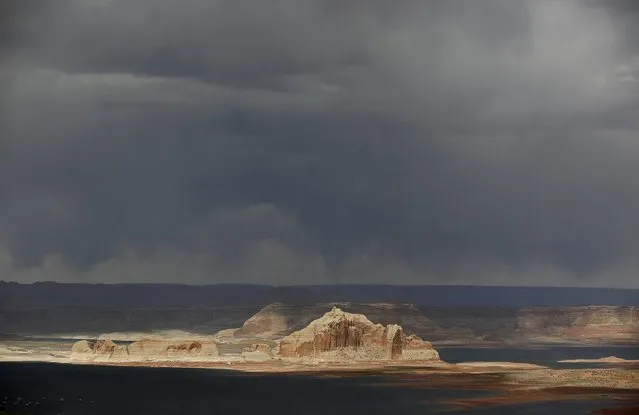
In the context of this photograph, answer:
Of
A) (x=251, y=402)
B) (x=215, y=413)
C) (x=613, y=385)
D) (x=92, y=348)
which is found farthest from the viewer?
(x=92, y=348)

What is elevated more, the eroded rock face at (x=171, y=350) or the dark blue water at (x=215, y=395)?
the eroded rock face at (x=171, y=350)

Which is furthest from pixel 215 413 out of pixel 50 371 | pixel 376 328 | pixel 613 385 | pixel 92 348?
pixel 92 348

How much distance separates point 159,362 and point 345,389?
47.0 meters

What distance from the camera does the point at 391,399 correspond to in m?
108

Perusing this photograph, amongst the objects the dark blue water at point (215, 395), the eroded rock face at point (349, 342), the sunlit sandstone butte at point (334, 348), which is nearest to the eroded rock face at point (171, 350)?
the sunlit sandstone butte at point (334, 348)

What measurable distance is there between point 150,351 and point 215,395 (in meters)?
55.7

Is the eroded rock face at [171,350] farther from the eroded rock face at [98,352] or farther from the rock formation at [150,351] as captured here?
the eroded rock face at [98,352]

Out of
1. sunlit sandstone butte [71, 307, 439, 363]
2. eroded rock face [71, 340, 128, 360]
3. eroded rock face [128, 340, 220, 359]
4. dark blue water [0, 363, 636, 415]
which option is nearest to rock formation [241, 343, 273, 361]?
sunlit sandstone butte [71, 307, 439, 363]

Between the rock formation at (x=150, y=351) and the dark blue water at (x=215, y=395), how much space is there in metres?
19.3

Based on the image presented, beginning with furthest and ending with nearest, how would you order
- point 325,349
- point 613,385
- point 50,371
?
point 325,349, point 50,371, point 613,385

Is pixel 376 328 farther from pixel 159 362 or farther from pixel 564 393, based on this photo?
pixel 564 393

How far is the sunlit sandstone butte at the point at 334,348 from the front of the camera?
15688 centimetres

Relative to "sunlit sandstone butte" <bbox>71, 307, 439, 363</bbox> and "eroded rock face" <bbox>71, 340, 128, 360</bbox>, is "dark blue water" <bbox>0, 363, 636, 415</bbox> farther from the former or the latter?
"eroded rock face" <bbox>71, 340, 128, 360</bbox>

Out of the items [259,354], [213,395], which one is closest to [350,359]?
[259,354]
